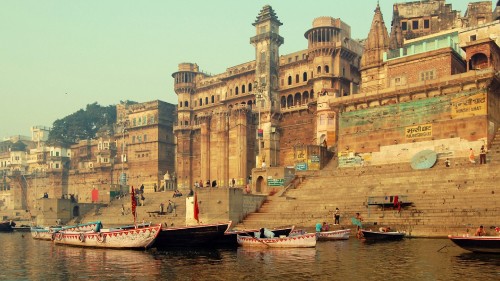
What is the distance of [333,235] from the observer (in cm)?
2736

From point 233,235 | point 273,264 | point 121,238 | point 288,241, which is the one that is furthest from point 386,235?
point 121,238

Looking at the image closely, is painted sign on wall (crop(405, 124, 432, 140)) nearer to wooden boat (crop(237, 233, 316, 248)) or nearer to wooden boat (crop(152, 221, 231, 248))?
wooden boat (crop(237, 233, 316, 248))

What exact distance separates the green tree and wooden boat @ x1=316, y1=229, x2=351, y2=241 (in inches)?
3151

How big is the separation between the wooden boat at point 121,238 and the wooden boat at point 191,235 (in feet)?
2.47

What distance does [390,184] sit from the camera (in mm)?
33688

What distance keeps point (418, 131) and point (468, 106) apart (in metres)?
4.02

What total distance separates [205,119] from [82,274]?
46.8m

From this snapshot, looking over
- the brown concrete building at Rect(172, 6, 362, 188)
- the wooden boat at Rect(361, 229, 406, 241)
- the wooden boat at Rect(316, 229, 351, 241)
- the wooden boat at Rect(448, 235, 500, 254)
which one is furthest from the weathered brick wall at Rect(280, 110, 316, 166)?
the wooden boat at Rect(448, 235, 500, 254)

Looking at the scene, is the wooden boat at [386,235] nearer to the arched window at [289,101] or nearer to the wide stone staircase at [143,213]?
the wide stone staircase at [143,213]

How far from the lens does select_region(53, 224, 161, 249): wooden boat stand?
81.6ft

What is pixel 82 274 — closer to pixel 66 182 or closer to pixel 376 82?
pixel 376 82

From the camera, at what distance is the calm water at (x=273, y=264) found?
1619 centimetres

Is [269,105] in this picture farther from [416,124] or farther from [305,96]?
[416,124]

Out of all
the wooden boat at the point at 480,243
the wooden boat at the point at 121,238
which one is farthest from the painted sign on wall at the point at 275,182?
the wooden boat at the point at 480,243
